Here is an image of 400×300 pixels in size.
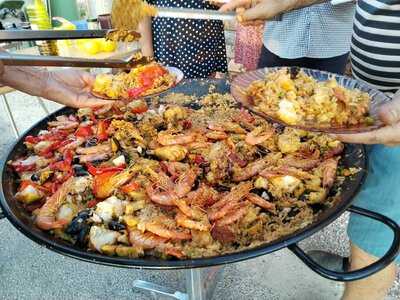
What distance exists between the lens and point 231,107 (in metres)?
2.56

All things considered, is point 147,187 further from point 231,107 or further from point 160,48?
point 160,48

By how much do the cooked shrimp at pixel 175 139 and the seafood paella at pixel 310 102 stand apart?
42 cm

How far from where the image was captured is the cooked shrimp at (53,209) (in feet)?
5.14

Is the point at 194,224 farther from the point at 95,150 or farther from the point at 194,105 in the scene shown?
the point at 194,105

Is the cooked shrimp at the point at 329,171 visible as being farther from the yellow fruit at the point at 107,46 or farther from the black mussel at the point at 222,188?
the yellow fruit at the point at 107,46

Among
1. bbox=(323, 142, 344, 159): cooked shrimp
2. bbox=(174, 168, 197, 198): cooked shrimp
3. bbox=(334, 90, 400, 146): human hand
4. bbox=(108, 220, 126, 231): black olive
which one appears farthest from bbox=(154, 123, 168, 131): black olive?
bbox=(334, 90, 400, 146): human hand

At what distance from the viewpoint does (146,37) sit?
3557mm

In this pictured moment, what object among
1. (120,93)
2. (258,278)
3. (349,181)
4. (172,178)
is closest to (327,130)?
(349,181)

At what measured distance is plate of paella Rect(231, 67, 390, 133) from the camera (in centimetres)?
177

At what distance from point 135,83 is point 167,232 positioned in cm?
115

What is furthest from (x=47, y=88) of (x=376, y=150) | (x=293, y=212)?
(x=376, y=150)

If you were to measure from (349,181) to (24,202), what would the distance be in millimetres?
1535

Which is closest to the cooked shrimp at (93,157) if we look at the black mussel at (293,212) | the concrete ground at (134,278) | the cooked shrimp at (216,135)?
the cooked shrimp at (216,135)

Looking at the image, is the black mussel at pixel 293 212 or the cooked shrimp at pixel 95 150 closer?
the black mussel at pixel 293 212
